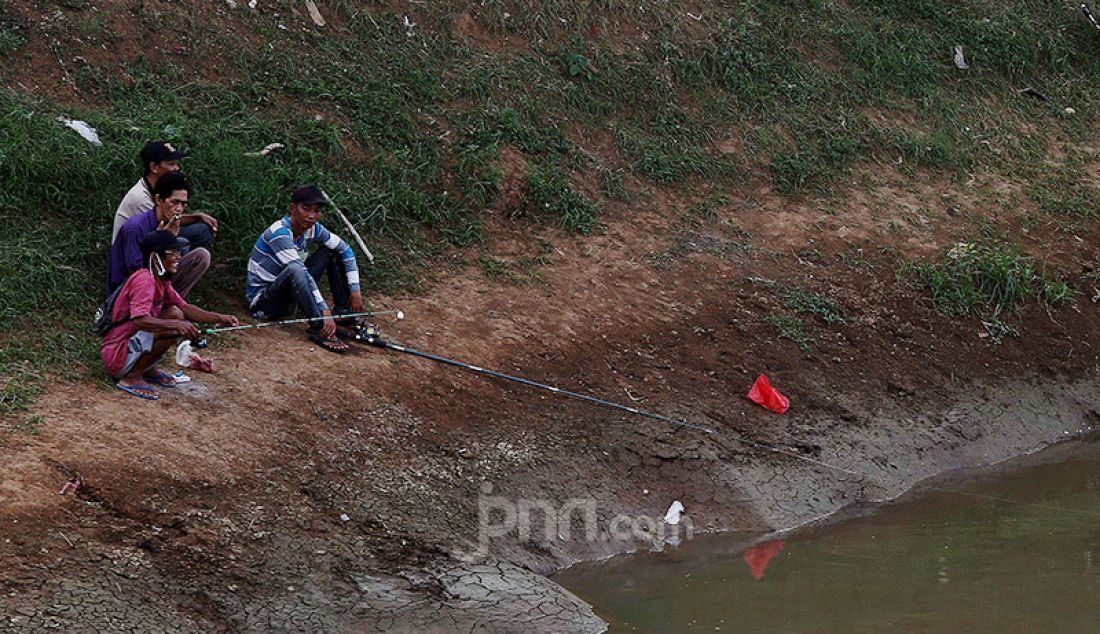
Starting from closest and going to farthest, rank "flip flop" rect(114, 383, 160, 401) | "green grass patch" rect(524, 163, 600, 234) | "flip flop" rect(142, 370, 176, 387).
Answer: "flip flop" rect(114, 383, 160, 401)
"flip flop" rect(142, 370, 176, 387)
"green grass patch" rect(524, 163, 600, 234)

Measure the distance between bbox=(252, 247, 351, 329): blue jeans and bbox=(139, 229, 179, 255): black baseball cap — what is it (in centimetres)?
92

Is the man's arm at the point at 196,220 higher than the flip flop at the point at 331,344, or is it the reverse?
the man's arm at the point at 196,220

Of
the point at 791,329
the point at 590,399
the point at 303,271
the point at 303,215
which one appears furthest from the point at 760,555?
the point at 303,215

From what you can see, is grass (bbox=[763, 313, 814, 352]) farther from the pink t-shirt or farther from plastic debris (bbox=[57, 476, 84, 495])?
plastic debris (bbox=[57, 476, 84, 495])

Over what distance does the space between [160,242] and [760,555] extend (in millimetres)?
3353

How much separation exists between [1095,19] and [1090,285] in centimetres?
468

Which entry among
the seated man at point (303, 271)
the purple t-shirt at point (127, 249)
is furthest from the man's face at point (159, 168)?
the seated man at point (303, 271)

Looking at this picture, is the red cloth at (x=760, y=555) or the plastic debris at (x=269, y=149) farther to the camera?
the plastic debris at (x=269, y=149)

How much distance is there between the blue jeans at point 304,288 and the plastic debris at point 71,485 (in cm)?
195

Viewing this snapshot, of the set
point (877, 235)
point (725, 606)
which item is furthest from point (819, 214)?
point (725, 606)

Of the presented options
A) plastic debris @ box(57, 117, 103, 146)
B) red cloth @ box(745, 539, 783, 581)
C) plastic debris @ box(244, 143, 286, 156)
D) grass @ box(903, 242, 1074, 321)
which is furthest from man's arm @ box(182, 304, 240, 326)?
grass @ box(903, 242, 1074, 321)

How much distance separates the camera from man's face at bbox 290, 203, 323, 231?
770 centimetres

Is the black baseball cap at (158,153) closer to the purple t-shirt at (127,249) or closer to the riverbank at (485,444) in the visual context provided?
the purple t-shirt at (127,249)

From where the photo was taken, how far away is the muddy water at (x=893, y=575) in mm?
6422
